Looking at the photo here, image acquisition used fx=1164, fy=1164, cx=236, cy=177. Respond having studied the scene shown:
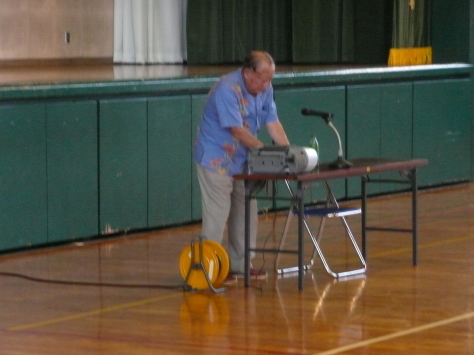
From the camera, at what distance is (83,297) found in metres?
6.81

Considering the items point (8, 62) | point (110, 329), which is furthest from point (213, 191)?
point (8, 62)

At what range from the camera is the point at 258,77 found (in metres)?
6.96

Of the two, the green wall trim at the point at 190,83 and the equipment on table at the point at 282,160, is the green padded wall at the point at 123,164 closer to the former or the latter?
the green wall trim at the point at 190,83

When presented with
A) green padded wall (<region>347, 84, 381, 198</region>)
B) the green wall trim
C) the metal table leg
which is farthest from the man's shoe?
green padded wall (<region>347, 84, 381, 198</region>)

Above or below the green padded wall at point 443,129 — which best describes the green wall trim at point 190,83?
above

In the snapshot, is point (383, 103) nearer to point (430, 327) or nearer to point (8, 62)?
point (8, 62)

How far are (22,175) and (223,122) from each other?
2.06 metres

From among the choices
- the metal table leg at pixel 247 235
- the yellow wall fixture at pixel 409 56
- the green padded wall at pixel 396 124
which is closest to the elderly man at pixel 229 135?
the metal table leg at pixel 247 235

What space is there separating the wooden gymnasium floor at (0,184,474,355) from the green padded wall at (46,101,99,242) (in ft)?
0.62

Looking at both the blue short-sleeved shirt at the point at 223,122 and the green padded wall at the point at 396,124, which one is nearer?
the blue short-sleeved shirt at the point at 223,122

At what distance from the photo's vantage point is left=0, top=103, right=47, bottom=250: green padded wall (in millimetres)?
8242

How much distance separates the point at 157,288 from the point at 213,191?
0.68 metres

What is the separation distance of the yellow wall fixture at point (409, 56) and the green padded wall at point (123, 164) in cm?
379

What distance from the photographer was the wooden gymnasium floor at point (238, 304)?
222 inches
